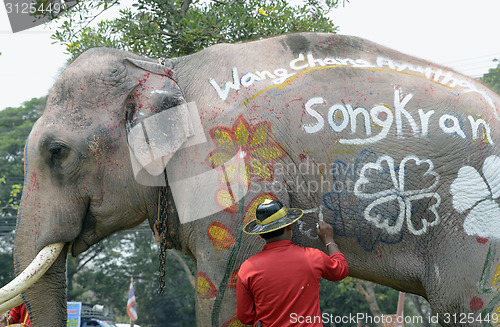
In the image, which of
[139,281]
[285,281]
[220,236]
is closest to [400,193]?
[285,281]

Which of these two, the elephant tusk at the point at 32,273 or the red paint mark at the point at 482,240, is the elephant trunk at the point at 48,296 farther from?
the red paint mark at the point at 482,240

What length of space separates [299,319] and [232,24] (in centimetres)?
342

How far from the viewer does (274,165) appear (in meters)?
3.30

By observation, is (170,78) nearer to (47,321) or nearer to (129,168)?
(129,168)

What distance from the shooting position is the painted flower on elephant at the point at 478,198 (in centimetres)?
315

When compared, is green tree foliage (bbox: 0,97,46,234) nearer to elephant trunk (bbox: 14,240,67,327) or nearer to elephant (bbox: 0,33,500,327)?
elephant trunk (bbox: 14,240,67,327)

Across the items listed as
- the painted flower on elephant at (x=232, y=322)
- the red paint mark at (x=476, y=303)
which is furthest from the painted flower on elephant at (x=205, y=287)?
the red paint mark at (x=476, y=303)

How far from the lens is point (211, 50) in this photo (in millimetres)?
3768

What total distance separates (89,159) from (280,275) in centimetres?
139

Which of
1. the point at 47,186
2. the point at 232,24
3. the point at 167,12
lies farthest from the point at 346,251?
the point at 167,12

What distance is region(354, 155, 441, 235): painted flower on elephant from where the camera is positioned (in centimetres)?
320

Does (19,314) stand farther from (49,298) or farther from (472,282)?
(472,282)

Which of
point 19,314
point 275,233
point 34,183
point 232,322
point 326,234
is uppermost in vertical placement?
point 34,183

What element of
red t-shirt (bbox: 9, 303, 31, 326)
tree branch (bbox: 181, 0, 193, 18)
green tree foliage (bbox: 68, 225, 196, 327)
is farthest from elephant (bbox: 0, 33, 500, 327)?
green tree foliage (bbox: 68, 225, 196, 327)
